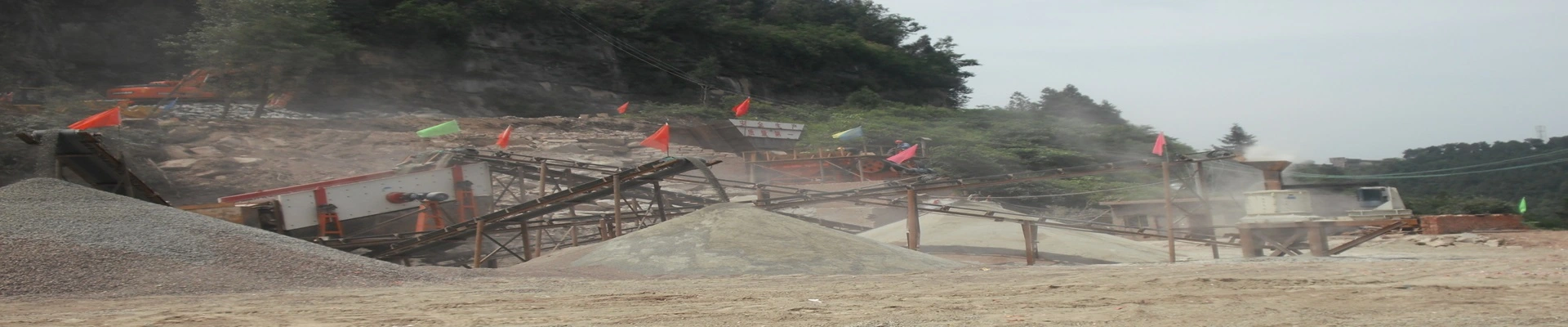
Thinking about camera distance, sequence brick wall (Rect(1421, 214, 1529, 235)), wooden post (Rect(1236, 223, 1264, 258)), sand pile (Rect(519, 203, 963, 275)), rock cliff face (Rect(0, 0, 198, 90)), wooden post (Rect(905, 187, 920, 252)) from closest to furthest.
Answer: sand pile (Rect(519, 203, 963, 275)), wooden post (Rect(1236, 223, 1264, 258)), wooden post (Rect(905, 187, 920, 252)), brick wall (Rect(1421, 214, 1529, 235)), rock cliff face (Rect(0, 0, 198, 90))

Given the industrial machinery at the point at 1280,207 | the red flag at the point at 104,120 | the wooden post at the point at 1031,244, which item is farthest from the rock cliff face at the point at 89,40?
the industrial machinery at the point at 1280,207

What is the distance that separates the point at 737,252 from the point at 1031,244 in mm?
8218

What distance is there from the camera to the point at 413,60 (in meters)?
55.7

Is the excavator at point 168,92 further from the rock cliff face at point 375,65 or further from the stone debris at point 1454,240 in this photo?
the stone debris at point 1454,240

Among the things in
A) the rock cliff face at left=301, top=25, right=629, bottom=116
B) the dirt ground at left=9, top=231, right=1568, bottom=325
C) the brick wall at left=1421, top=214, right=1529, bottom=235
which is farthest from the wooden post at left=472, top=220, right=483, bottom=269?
the rock cliff face at left=301, top=25, right=629, bottom=116

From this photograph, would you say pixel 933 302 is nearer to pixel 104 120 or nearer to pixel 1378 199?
pixel 1378 199

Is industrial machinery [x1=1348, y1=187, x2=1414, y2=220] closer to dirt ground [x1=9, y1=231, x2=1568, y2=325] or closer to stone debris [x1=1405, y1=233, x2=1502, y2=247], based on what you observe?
stone debris [x1=1405, y1=233, x2=1502, y2=247]

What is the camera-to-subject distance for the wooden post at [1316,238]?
65.5ft

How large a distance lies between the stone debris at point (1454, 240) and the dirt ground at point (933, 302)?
14705 millimetres

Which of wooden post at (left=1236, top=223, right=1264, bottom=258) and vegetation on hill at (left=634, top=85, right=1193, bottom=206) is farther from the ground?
vegetation on hill at (left=634, top=85, right=1193, bottom=206)

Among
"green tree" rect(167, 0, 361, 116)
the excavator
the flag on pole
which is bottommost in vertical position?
the flag on pole

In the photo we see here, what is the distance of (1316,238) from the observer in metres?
20.1

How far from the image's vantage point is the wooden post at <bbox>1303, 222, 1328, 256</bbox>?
65.5 ft

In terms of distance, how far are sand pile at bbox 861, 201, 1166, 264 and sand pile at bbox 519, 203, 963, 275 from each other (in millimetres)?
6231
